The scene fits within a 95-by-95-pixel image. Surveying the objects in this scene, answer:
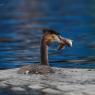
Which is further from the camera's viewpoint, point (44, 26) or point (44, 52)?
point (44, 26)

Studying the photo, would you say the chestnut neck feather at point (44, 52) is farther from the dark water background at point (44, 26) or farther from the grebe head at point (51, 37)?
the dark water background at point (44, 26)

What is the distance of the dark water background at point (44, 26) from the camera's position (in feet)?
44.6

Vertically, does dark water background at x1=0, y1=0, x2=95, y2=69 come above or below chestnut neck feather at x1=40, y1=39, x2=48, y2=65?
above

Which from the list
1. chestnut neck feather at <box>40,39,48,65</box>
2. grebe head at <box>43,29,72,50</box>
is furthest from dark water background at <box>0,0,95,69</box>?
chestnut neck feather at <box>40,39,48,65</box>

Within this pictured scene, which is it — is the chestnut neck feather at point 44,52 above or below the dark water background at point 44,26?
below

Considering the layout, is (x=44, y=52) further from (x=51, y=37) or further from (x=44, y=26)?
(x=44, y=26)

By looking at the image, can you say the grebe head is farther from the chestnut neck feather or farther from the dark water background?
the dark water background

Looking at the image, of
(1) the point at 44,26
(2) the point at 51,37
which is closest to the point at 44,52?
(2) the point at 51,37

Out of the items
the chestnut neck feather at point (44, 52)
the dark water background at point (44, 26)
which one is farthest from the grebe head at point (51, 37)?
the dark water background at point (44, 26)

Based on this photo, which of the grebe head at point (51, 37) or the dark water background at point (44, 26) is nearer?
the grebe head at point (51, 37)

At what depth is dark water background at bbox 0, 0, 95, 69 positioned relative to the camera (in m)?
13.6

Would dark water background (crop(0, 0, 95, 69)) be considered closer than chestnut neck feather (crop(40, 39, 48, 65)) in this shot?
No

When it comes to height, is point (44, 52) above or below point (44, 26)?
below

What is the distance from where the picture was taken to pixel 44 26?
68.5ft
